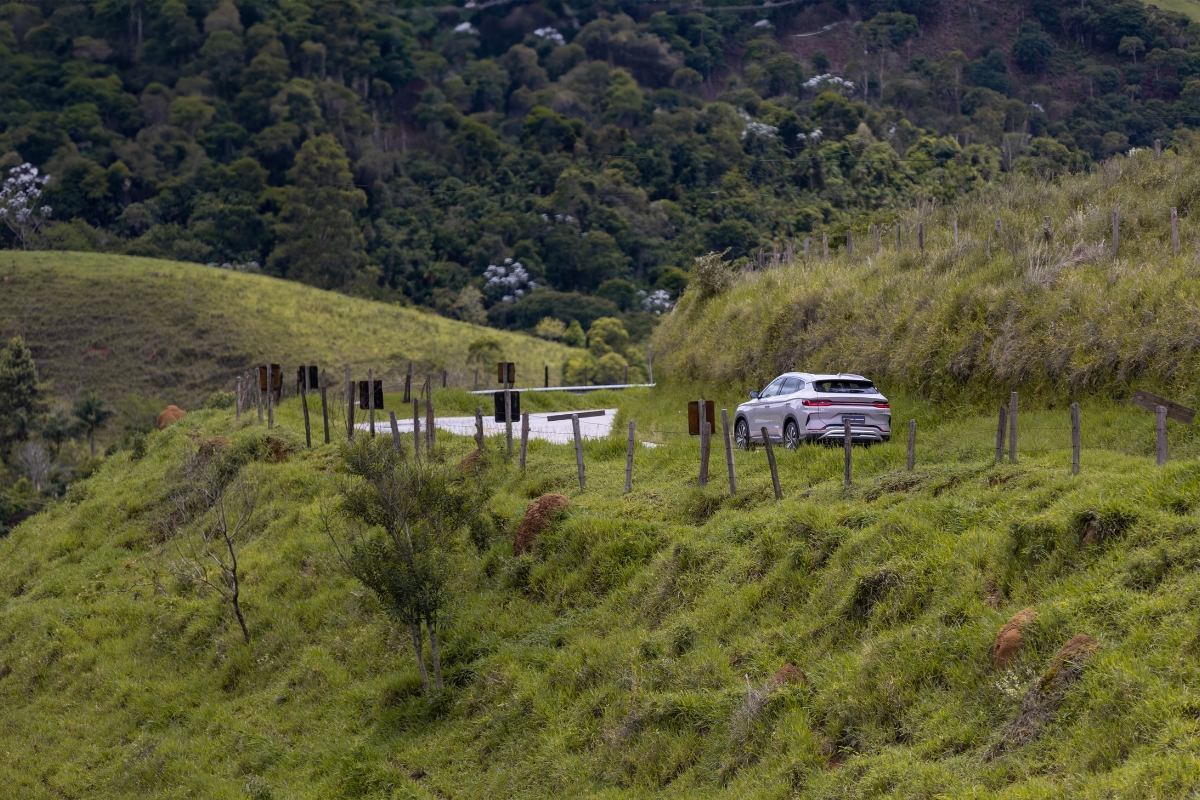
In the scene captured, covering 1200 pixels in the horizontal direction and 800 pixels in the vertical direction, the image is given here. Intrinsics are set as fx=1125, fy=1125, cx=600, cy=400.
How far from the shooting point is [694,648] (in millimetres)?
13609

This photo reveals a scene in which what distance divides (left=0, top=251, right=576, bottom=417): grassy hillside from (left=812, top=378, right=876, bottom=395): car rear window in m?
51.0

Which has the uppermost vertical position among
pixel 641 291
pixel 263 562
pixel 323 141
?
pixel 323 141

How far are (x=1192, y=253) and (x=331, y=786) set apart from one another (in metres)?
16.3

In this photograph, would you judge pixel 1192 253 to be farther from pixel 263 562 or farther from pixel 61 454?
pixel 61 454

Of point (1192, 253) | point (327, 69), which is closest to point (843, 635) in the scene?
point (1192, 253)

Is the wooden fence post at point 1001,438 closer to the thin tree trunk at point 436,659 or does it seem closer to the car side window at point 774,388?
the car side window at point 774,388

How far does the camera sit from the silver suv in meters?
18.5

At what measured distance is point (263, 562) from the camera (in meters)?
23.7

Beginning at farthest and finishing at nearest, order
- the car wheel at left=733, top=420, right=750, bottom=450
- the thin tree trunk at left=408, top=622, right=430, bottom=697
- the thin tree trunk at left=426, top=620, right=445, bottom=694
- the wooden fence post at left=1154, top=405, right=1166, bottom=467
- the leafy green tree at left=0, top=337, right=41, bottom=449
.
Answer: the leafy green tree at left=0, top=337, right=41, bottom=449 → the car wheel at left=733, top=420, right=750, bottom=450 → the thin tree trunk at left=408, top=622, right=430, bottom=697 → the thin tree trunk at left=426, top=620, right=445, bottom=694 → the wooden fence post at left=1154, top=405, right=1166, bottom=467

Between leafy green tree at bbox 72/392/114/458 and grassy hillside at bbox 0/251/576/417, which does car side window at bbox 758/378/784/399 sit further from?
leafy green tree at bbox 72/392/114/458

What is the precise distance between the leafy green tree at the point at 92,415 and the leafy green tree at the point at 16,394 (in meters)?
2.70

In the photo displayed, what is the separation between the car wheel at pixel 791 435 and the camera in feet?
61.8

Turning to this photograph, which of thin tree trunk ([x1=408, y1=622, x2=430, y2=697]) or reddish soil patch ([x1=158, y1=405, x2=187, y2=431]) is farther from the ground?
reddish soil patch ([x1=158, y1=405, x2=187, y2=431])

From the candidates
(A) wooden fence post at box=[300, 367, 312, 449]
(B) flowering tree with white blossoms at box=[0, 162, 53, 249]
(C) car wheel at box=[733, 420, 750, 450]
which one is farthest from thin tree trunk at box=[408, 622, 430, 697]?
(B) flowering tree with white blossoms at box=[0, 162, 53, 249]
